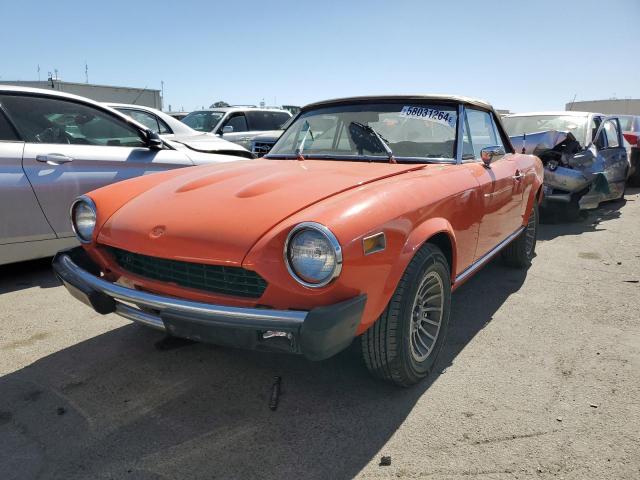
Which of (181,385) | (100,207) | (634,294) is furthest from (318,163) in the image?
(634,294)

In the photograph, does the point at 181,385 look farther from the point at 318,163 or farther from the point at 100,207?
the point at 318,163

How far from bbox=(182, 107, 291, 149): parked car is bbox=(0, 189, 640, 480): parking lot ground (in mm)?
6849

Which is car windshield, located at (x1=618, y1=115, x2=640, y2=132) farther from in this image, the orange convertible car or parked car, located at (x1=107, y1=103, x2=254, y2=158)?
the orange convertible car

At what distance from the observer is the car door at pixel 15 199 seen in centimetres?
372

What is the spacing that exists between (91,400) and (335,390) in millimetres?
1215

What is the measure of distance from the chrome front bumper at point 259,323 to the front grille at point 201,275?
0.11 metres

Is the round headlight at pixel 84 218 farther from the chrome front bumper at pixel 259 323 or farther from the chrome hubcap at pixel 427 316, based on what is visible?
the chrome hubcap at pixel 427 316

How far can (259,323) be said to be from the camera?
6.37 feet

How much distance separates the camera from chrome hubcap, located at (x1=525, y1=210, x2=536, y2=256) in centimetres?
460

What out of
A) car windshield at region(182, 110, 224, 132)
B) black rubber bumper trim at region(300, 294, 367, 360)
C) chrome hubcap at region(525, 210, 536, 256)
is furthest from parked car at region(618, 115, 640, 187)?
black rubber bumper trim at region(300, 294, 367, 360)

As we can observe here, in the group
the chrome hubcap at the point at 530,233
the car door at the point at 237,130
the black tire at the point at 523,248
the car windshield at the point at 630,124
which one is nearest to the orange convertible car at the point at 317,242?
the black tire at the point at 523,248

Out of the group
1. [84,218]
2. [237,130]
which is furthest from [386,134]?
[237,130]

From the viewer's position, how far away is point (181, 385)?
101 inches

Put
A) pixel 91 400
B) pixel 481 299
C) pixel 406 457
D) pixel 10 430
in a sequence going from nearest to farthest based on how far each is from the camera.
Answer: pixel 406 457
pixel 10 430
pixel 91 400
pixel 481 299
